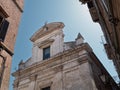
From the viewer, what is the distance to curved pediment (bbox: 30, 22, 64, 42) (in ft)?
59.9

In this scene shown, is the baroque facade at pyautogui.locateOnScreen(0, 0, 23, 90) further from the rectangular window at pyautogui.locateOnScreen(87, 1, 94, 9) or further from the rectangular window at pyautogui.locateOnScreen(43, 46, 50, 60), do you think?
the rectangular window at pyautogui.locateOnScreen(43, 46, 50, 60)

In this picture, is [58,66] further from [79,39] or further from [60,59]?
[79,39]

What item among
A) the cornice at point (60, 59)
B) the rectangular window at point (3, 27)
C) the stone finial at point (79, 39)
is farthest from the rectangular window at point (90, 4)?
the rectangular window at point (3, 27)

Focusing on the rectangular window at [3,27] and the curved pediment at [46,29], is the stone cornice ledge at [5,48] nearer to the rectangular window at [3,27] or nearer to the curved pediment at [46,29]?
the rectangular window at [3,27]

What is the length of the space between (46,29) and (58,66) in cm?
504

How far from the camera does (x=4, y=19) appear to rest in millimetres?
6734

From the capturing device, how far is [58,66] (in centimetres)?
1509

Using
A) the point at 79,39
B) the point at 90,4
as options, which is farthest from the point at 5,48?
the point at 79,39

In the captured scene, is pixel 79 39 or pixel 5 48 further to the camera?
pixel 79 39

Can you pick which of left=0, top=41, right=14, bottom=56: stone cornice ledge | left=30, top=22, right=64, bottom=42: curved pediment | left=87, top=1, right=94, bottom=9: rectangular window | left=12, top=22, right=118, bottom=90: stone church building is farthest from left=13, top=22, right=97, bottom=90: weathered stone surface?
left=0, top=41, right=14, bottom=56: stone cornice ledge

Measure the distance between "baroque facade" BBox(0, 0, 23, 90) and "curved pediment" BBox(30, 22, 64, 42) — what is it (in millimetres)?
10044

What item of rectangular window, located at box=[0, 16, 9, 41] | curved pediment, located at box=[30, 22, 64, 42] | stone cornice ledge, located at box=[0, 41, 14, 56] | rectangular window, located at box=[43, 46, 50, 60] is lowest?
stone cornice ledge, located at box=[0, 41, 14, 56]

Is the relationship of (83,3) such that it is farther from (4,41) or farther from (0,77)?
(0,77)

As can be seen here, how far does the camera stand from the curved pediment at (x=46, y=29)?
59.9 ft
